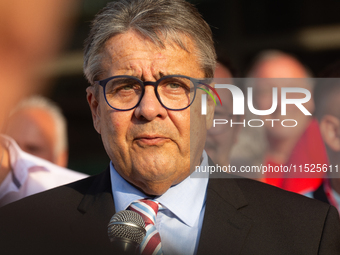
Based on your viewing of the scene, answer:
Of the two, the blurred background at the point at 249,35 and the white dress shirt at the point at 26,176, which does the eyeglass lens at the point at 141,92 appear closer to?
the white dress shirt at the point at 26,176

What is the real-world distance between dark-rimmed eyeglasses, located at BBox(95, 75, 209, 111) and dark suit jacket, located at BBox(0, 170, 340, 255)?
20.0 inches

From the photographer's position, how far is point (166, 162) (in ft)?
6.55

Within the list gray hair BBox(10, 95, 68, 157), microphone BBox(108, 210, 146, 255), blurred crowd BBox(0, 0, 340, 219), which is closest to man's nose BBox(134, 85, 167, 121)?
microphone BBox(108, 210, 146, 255)

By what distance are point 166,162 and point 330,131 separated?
61.9 inches

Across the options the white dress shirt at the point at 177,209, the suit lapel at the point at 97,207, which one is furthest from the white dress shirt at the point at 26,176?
the white dress shirt at the point at 177,209

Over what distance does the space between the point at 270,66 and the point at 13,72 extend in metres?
2.90

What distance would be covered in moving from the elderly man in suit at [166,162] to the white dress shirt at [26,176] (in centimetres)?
100

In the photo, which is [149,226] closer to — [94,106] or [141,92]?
[141,92]

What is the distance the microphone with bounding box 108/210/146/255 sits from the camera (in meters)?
1.29

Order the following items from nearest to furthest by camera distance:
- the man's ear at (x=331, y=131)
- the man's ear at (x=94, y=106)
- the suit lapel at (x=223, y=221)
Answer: the suit lapel at (x=223, y=221) < the man's ear at (x=94, y=106) < the man's ear at (x=331, y=131)

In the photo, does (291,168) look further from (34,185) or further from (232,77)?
(34,185)

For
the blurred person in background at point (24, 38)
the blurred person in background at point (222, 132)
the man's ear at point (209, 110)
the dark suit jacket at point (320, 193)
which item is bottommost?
Answer: the dark suit jacket at point (320, 193)

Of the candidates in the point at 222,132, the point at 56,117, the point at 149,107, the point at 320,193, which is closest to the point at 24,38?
the point at 149,107

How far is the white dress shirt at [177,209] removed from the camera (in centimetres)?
203
